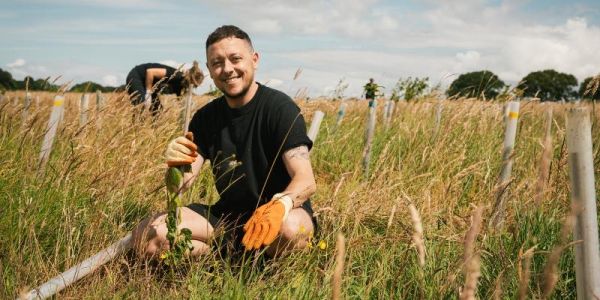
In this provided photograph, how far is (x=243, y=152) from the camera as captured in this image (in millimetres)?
2494

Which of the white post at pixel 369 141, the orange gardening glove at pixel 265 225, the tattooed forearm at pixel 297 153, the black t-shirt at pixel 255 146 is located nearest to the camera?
the orange gardening glove at pixel 265 225

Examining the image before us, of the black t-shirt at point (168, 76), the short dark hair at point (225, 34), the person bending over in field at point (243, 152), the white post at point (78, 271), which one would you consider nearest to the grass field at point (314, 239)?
the white post at point (78, 271)

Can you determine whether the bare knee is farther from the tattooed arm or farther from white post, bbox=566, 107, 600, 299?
white post, bbox=566, 107, 600, 299

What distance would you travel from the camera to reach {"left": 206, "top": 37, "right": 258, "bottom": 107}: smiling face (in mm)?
2416

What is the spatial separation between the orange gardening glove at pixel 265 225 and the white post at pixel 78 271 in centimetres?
57

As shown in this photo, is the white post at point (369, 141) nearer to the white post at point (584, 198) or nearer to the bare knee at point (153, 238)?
the bare knee at point (153, 238)

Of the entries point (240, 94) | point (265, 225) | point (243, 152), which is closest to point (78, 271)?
point (265, 225)

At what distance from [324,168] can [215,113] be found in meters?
1.91

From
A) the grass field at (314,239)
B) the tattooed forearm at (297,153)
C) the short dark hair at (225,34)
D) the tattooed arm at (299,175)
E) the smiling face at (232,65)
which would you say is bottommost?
the grass field at (314,239)

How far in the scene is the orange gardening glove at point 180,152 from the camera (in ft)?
6.93

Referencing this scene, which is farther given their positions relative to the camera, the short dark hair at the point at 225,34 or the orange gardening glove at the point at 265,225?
the short dark hair at the point at 225,34

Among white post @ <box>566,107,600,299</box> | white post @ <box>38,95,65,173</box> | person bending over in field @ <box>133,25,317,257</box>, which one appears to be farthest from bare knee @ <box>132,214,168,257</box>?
white post @ <box>566,107,600,299</box>

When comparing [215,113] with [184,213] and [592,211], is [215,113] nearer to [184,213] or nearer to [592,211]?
[184,213]

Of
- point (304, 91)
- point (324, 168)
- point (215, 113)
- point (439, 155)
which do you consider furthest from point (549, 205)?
point (304, 91)
